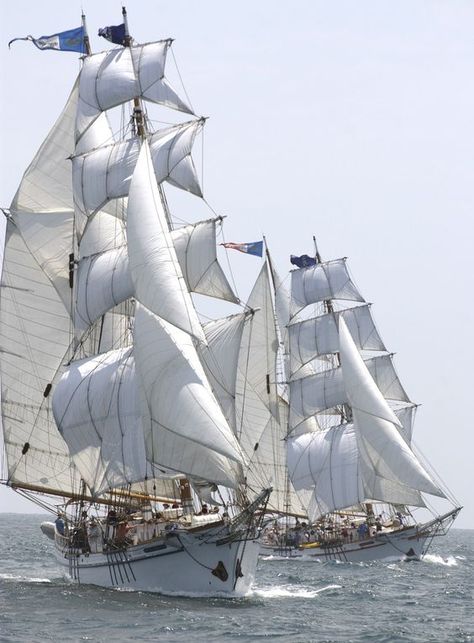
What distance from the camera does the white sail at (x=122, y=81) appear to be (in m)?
56.2

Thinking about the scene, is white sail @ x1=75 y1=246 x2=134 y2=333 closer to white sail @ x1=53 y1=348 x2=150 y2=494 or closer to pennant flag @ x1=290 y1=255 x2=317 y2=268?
white sail @ x1=53 y1=348 x2=150 y2=494

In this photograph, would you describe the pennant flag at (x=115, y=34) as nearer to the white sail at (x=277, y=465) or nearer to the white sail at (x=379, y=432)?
the white sail at (x=379, y=432)

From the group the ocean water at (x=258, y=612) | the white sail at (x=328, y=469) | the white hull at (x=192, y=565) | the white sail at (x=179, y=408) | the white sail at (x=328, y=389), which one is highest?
the white sail at (x=328, y=389)

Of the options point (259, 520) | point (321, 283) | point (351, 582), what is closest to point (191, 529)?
point (259, 520)

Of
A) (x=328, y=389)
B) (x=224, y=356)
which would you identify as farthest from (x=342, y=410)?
(x=224, y=356)

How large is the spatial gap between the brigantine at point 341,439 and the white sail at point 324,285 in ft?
0.22

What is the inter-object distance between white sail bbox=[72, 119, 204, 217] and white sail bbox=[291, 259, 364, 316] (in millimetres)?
28508

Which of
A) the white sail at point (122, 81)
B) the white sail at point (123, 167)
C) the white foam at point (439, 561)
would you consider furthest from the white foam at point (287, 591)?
the white foam at point (439, 561)

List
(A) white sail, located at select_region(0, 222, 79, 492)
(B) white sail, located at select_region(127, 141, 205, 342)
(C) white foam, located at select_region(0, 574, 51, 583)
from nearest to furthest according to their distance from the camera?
(B) white sail, located at select_region(127, 141, 205, 342), (C) white foam, located at select_region(0, 574, 51, 583), (A) white sail, located at select_region(0, 222, 79, 492)

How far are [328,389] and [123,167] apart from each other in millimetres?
29624

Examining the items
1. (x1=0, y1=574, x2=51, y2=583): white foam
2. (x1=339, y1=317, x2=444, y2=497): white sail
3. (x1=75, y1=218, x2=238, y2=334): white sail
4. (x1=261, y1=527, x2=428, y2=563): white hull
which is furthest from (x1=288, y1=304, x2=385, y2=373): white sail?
(x1=0, y1=574, x2=51, y2=583): white foam

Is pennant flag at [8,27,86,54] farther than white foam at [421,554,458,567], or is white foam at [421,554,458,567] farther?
white foam at [421,554,458,567]

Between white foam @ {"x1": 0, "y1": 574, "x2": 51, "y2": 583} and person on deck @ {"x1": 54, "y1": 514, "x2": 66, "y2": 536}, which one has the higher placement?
person on deck @ {"x1": 54, "y1": 514, "x2": 66, "y2": 536}

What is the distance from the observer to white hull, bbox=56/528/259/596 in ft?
143
